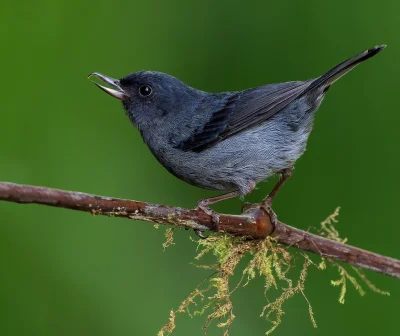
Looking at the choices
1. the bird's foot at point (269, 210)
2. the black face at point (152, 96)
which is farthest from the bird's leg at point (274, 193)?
the black face at point (152, 96)


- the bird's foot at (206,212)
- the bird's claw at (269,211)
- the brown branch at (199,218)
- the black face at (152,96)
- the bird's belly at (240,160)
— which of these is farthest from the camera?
the black face at (152,96)

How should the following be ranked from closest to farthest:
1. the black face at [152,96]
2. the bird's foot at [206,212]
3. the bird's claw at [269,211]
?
the bird's foot at [206,212] < the bird's claw at [269,211] < the black face at [152,96]

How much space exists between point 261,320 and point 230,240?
53.8 inches

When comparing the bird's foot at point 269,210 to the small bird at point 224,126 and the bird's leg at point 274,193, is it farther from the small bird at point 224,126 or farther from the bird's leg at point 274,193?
the small bird at point 224,126

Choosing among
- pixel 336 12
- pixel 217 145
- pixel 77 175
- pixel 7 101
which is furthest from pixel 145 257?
pixel 336 12

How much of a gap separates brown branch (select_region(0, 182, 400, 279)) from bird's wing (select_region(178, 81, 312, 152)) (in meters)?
0.85

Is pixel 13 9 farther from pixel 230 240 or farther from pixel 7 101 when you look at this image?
pixel 230 240

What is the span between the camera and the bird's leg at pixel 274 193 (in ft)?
13.2

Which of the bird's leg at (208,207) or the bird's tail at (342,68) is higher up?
the bird's tail at (342,68)

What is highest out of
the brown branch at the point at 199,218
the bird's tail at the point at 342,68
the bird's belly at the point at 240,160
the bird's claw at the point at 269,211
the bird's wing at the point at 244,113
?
the bird's tail at the point at 342,68

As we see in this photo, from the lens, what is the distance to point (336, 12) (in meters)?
5.43

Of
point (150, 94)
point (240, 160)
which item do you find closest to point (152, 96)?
point (150, 94)

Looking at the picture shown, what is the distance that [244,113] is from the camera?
15.6ft

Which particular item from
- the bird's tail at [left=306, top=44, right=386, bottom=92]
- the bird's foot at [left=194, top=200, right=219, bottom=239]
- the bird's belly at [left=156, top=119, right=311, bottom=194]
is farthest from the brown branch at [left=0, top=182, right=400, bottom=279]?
the bird's tail at [left=306, top=44, right=386, bottom=92]
